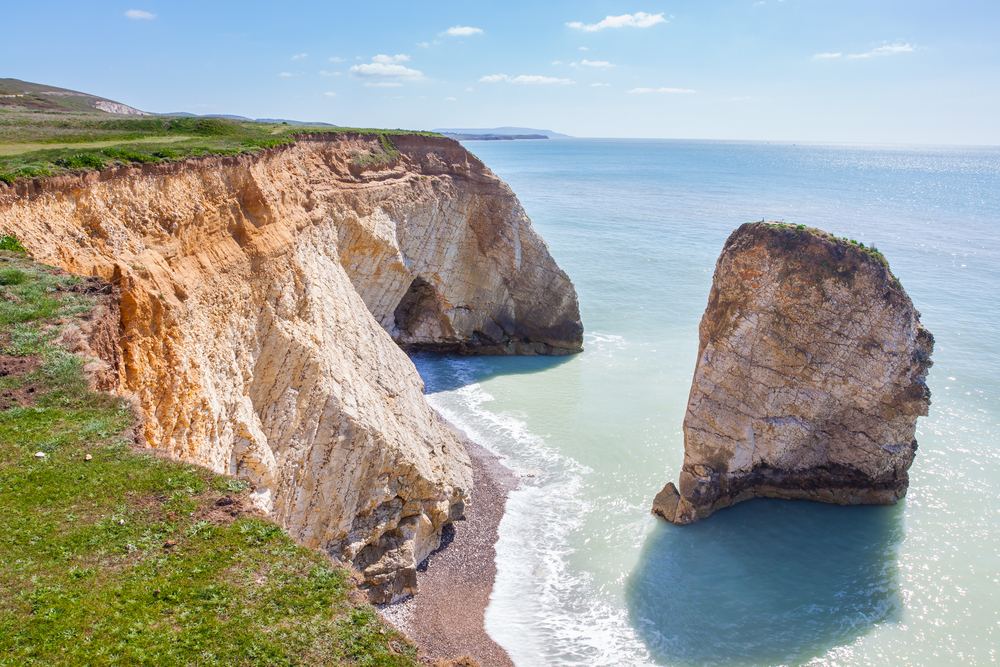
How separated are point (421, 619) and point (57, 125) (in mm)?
22275

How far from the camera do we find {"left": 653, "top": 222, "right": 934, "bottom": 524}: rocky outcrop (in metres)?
16.7

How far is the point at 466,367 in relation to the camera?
31.4 m

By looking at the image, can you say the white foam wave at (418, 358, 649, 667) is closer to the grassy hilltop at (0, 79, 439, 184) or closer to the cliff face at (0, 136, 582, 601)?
the cliff face at (0, 136, 582, 601)

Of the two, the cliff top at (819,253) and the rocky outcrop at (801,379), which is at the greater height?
the cliff top at (819,253)

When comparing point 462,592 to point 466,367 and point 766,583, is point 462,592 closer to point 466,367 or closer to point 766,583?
point 766,583

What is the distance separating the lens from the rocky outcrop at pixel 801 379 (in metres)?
16.7

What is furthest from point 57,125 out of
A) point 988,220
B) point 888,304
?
point 988,220

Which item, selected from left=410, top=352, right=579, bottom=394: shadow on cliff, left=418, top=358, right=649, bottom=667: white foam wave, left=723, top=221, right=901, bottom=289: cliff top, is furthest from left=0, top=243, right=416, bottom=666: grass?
left=410, top=352, right=579, bottom=394: shadow on cliff

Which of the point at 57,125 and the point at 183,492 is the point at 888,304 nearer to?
the point at 183,492

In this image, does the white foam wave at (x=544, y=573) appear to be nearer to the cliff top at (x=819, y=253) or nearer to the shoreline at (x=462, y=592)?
the shoreline at (x=462, y=592)

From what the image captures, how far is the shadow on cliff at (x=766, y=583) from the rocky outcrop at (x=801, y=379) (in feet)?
2.66

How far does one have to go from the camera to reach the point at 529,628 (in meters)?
14.6

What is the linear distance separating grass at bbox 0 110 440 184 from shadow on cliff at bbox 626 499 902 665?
57.3ft

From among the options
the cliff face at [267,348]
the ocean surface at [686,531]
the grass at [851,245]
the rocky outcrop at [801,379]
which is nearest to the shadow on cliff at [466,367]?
the ocean surface at [686,531]
